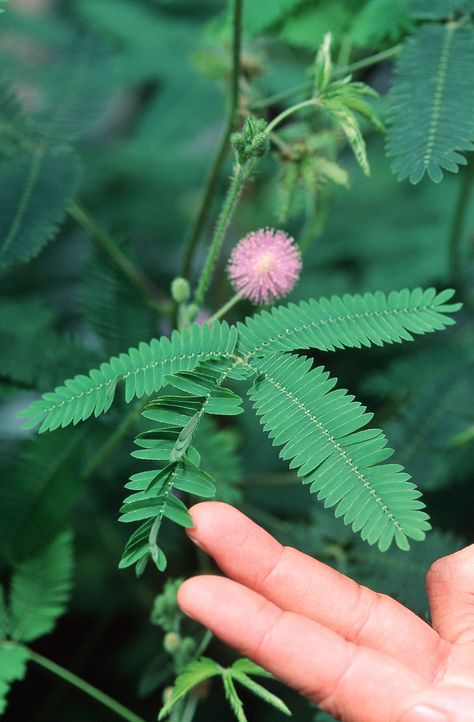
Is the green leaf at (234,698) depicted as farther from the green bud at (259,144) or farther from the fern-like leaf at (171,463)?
the green bud at (259,144)

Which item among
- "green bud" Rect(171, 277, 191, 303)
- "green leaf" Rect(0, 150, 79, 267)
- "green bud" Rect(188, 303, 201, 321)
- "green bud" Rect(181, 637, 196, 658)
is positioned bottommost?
"green bud" Rect(181, 637, 196, 658)

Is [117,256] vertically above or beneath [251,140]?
beneath

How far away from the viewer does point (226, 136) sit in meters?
0.96

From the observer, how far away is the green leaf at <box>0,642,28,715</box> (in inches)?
30.5

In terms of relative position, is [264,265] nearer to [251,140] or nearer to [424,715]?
[251,140]

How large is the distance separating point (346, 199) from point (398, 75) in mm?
949

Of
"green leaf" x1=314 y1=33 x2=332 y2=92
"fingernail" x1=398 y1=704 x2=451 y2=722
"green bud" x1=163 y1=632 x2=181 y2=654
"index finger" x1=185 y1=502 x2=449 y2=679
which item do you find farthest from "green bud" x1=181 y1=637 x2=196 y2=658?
"green leaf" x1=314 y1=33 x2=332 y2=92

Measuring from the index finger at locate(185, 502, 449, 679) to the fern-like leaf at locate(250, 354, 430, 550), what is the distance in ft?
0.23

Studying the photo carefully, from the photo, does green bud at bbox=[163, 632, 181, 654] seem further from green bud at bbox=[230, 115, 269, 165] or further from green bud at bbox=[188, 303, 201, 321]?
green bud at bbox=[230, 115, 269, 165]

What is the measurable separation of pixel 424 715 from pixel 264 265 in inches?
16.5

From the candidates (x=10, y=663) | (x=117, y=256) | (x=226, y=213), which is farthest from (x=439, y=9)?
(x=10, y=663)

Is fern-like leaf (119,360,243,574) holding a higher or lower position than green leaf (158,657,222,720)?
higher

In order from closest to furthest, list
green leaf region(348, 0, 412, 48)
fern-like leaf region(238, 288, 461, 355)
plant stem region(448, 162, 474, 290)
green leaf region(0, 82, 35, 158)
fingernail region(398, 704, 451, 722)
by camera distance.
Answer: fingernail region(398, 704, 451, 722) → fern-like leaf region(238, 288, 461, 355) → green leaf region(348, 0, 412, 48) → green leaf region(0, 82, 35, 158) → plant stem region(448, 162, 474, 290)

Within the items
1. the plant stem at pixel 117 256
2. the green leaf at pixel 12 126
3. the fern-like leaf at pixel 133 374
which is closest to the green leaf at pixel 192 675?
the fern-like leaf at pixel 133 374
